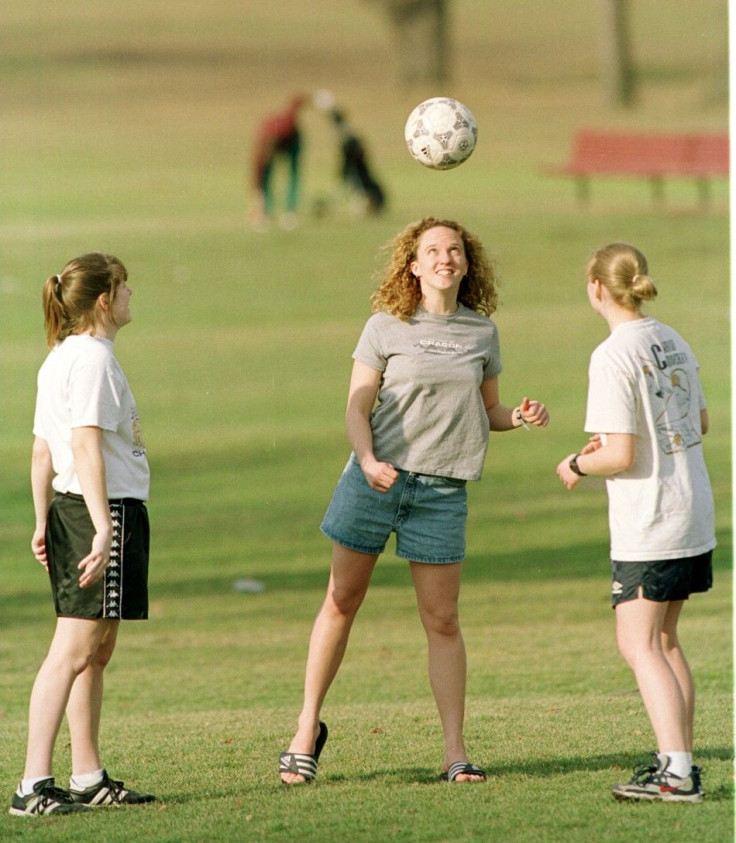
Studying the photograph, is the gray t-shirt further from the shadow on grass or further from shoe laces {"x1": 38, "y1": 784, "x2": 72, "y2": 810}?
shoe laces {"x1": 38, "y1": 784, "x2": 72, "y2": 810}

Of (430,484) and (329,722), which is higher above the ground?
(430,484)

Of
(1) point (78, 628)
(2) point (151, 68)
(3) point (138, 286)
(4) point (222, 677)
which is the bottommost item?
(4) point (222, 677)

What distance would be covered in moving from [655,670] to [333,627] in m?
1.11

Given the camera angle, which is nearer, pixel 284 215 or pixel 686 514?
pixel 686 514

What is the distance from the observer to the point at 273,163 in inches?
1050

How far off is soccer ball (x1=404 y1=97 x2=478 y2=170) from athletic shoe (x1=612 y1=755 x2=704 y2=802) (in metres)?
2.69

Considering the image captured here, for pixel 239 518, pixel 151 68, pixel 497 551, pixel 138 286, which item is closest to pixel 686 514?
pixel 497 551

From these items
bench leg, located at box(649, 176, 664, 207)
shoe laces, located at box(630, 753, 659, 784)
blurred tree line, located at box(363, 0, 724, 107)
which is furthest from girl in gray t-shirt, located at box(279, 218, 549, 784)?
blurred tree line, located at box(363, 0, 724, 107)

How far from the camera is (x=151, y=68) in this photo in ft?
150

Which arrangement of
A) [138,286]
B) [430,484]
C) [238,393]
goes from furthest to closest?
1. [138,286]
2. [238,393]
3. [430,484]

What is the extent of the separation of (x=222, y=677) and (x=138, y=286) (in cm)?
1527

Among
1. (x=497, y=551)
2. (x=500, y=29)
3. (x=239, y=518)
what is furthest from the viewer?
(x=500, y=29)

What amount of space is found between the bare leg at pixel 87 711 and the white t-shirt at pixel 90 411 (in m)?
0.46

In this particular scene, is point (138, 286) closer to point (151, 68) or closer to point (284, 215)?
point (284, 215)
